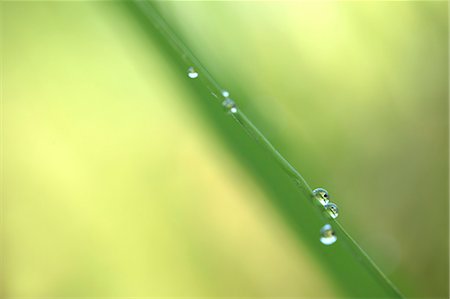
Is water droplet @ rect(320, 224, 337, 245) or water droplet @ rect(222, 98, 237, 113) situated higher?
water droplet @ rect(222, 98, 237, 113)

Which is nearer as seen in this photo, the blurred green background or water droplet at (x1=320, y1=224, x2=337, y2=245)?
water droplet at (x1=320, y1=224, x2=337, y2=245)

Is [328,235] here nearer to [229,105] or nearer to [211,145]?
[229,105]

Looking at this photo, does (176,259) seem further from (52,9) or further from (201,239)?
(52,9)

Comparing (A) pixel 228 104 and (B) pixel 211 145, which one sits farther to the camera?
(B) pixel 211 145

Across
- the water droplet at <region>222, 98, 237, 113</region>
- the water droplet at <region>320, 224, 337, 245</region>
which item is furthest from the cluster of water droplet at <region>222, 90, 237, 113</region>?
the water droplet at <region>320, 224, 337, 245</region>

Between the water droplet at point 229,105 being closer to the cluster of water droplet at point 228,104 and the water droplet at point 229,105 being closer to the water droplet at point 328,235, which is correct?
the cluster of water droplet at point 228,104

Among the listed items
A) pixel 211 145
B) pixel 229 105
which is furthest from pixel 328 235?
pixel 211 145

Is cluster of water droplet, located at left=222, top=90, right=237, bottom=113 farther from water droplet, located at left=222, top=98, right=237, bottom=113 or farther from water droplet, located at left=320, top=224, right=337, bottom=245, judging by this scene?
water droplet, located at left=320, top=224, right=337, bottom=245

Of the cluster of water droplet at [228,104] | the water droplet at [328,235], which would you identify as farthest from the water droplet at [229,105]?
the water droplet at [328,235]

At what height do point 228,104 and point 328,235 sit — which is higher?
point 228,104
